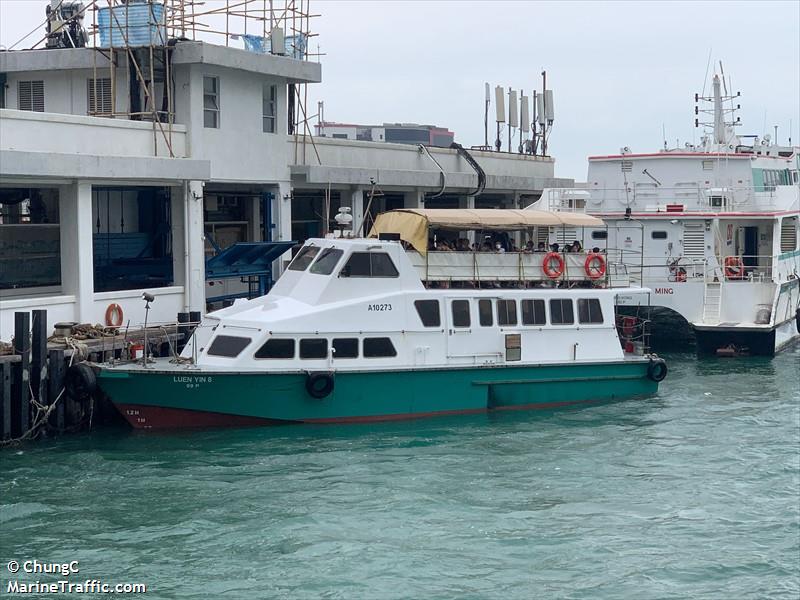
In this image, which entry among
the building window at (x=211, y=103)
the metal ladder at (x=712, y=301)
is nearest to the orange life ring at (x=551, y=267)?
the metal ladder at (x=712, y=301)

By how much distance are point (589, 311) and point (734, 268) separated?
32.4ft

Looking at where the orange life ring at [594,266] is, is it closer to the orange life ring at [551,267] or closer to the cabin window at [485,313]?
the orange life ring at [551,267]

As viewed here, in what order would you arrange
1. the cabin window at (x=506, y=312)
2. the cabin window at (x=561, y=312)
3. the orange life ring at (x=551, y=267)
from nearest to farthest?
the cabin window at (x=506, y=312)
the cabin window at (x=561, y=312)
the orange life ring at (x=551, y=267)

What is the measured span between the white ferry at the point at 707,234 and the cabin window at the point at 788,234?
0.03m

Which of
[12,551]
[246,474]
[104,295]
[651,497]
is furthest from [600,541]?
[104,295]

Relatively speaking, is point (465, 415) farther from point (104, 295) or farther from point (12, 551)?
point (12, 551)

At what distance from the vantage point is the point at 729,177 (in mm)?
38188

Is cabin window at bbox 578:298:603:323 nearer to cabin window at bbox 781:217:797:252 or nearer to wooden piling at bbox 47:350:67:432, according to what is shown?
wooden piling at bbox 47:350:67:432

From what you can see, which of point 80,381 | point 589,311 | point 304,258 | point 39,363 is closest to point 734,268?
point 589,311

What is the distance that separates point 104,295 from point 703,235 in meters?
18.2

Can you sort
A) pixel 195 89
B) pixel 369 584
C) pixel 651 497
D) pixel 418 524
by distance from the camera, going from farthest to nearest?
1. pixel 195 89
2. pixel 651 497
3. pixel 418 524
4. pixel 369 584

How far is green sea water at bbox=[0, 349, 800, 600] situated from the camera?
15711mm

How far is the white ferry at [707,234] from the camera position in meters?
34.5

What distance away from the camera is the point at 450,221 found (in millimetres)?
26359
